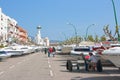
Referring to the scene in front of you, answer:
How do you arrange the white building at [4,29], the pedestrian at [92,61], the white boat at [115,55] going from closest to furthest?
the white boat at [115,55], the pedestrian at [92,61], the white building at [4,29]

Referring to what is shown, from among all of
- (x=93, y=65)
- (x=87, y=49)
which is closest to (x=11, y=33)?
(x=87, y=49)

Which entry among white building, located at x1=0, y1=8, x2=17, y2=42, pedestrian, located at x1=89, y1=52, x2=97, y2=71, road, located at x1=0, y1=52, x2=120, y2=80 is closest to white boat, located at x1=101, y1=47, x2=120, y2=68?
road, located at x1=0, y1=52, x2=120, y2=80

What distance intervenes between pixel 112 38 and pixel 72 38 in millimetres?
101665

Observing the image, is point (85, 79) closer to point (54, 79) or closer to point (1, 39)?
point (54, 79)

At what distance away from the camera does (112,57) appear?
19.8 m

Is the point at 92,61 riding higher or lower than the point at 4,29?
lower

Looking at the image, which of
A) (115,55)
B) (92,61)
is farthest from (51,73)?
(115,55)

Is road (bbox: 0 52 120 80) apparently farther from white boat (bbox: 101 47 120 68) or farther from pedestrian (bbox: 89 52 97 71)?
white boat (bbox: 101 47 120 68)

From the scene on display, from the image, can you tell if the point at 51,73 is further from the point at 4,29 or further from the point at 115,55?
the point at 4,29

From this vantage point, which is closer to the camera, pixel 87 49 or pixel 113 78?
pixel 113 78

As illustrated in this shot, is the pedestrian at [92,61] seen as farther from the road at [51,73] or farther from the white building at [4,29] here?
the white building at [4,29]

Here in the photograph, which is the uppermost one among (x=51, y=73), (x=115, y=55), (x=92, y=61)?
(x=115, y=55)

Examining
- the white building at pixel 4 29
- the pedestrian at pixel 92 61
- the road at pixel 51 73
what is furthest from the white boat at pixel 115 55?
the white building at pixel 4 29

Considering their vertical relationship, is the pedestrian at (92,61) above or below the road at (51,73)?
above
